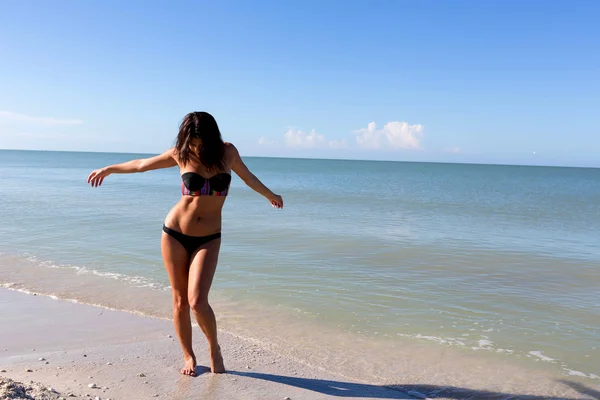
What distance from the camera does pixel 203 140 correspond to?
3.91 m

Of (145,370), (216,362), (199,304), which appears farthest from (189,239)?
(145,370)

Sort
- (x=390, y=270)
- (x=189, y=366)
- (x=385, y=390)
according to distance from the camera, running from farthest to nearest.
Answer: (x=390, y=270) → (x=385, y=390) → (x=189, y=366)

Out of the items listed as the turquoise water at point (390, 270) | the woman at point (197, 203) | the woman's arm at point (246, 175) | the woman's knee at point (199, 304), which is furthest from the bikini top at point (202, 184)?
the turquoise water at point (390, 270)

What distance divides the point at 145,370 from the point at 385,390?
2.10m

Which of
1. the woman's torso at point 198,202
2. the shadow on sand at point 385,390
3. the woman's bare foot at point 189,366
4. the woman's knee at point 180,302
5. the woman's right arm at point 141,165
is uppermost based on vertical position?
the woman's right arm at point 141,165

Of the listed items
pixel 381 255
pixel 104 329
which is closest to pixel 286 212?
pixel 381 255

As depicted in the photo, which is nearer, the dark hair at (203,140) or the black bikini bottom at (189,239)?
the dark hair at (203,140)

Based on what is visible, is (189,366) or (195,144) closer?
(195,144)

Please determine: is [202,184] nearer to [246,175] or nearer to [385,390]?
[246,175]

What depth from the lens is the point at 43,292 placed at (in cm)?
720

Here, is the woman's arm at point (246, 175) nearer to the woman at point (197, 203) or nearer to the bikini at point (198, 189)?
the woman at point (197, 203)

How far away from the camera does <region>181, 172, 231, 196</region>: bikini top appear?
3.97 metres

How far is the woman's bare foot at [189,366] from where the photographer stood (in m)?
4.34

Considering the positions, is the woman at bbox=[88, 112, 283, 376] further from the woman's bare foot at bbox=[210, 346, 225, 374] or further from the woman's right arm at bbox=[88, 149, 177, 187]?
the woman's bare foot at bbox=[210, 346, 225, 374]
